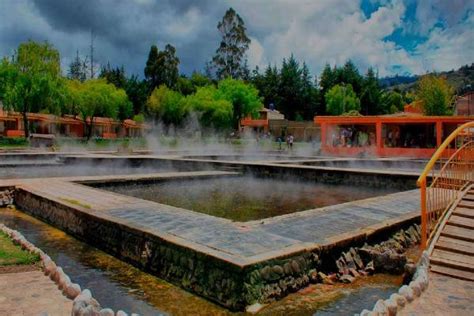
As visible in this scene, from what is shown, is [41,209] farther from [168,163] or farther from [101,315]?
[168,163]

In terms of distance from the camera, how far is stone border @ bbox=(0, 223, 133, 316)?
13.1 ft

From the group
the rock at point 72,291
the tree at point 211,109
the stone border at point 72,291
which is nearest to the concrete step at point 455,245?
the stone border at point 72,291

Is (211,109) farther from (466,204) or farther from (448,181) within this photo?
(466,204)

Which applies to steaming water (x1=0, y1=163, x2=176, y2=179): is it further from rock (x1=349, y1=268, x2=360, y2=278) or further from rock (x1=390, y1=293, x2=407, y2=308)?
rock (x1=390, y1=293, x2=407, y2=308)

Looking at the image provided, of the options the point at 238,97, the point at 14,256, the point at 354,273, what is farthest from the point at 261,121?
the point at 14,256

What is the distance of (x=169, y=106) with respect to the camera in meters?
48.0

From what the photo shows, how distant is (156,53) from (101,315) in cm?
5936

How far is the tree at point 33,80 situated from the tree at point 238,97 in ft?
55.8

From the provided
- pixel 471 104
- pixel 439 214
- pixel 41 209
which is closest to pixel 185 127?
pixel 471 104

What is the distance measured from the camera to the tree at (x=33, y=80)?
3341 centimetres

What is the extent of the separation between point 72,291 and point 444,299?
3.64 metres

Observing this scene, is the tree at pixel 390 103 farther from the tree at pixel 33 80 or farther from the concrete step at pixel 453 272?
the concrete step at pixel 453 272

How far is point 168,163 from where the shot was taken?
20.2m

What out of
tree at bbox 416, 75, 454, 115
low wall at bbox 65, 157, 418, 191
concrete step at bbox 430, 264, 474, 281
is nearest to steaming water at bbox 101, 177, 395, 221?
low wall at bbox 65, 157, 418, 191
